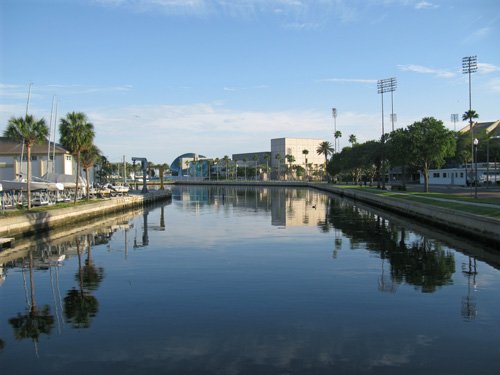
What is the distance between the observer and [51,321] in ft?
48.7

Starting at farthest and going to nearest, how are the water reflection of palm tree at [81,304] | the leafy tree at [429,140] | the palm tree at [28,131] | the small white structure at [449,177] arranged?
the small white structure at [449,177], the leafy tree at [429,140], the palm tree at [28,131], the water reflection of palm tree at [81,304]

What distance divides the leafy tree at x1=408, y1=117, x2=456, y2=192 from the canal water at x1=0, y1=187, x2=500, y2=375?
34.1 metres

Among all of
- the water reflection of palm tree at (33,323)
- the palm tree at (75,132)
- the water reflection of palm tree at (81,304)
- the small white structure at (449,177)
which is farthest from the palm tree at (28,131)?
the small white structure at (449,177)

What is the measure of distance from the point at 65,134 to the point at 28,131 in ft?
37.7

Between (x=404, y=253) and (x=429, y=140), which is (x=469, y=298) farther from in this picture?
(x=429, y=140)

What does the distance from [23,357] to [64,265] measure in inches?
502

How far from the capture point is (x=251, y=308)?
15828 mm

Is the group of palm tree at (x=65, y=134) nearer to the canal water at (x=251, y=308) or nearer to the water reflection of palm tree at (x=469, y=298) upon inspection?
the canal water at (x=251, y=308)

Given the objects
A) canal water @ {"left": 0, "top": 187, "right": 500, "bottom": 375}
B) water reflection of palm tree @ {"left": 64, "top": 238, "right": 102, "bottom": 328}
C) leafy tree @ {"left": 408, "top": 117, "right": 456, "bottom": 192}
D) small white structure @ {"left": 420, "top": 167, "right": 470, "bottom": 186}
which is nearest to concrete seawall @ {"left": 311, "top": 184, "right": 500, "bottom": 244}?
canal water @ {"left": 0, "top": 187, "right": 500, "bottom": 375}

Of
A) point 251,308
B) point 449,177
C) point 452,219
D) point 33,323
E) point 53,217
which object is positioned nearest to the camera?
point 33,323

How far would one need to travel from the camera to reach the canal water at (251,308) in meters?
11.5

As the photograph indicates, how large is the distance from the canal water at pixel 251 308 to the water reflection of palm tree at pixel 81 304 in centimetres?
5

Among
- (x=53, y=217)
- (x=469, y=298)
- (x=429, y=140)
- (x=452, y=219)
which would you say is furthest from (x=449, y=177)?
(x=469, y=298)

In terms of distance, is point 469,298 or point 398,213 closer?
point 469,298
